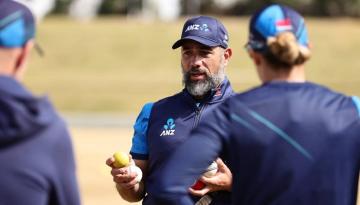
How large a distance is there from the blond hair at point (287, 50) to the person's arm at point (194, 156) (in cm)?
34

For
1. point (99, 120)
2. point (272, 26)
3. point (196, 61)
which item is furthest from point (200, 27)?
point (99, 120)

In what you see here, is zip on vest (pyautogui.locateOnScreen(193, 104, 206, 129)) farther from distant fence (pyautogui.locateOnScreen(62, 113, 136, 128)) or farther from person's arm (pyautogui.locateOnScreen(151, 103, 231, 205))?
distant fence (pyautogui.locateOnScreen(62, 113, 136, 128))

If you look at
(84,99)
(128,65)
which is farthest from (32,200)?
(128,65)

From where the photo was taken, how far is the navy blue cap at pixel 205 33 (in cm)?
588

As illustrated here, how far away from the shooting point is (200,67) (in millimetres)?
5922

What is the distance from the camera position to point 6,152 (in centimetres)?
366

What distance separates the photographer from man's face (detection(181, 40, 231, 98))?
19.4 ft

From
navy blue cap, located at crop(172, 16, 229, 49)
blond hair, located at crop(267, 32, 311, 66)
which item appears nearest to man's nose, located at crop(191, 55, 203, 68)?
navy blue cap, located at crop(172, 16, 229, 49)

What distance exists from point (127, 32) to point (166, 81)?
12783 millimetres

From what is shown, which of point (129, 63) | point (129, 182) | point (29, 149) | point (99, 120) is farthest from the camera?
point (129, 63)

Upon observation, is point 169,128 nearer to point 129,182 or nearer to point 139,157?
point 139,157

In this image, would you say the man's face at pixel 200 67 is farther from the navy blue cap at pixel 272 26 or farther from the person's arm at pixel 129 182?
the navy blue cap at pixel 272 26

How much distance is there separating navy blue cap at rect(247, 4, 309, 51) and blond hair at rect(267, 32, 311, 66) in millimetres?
37

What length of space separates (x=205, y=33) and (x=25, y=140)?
2.47 meters
